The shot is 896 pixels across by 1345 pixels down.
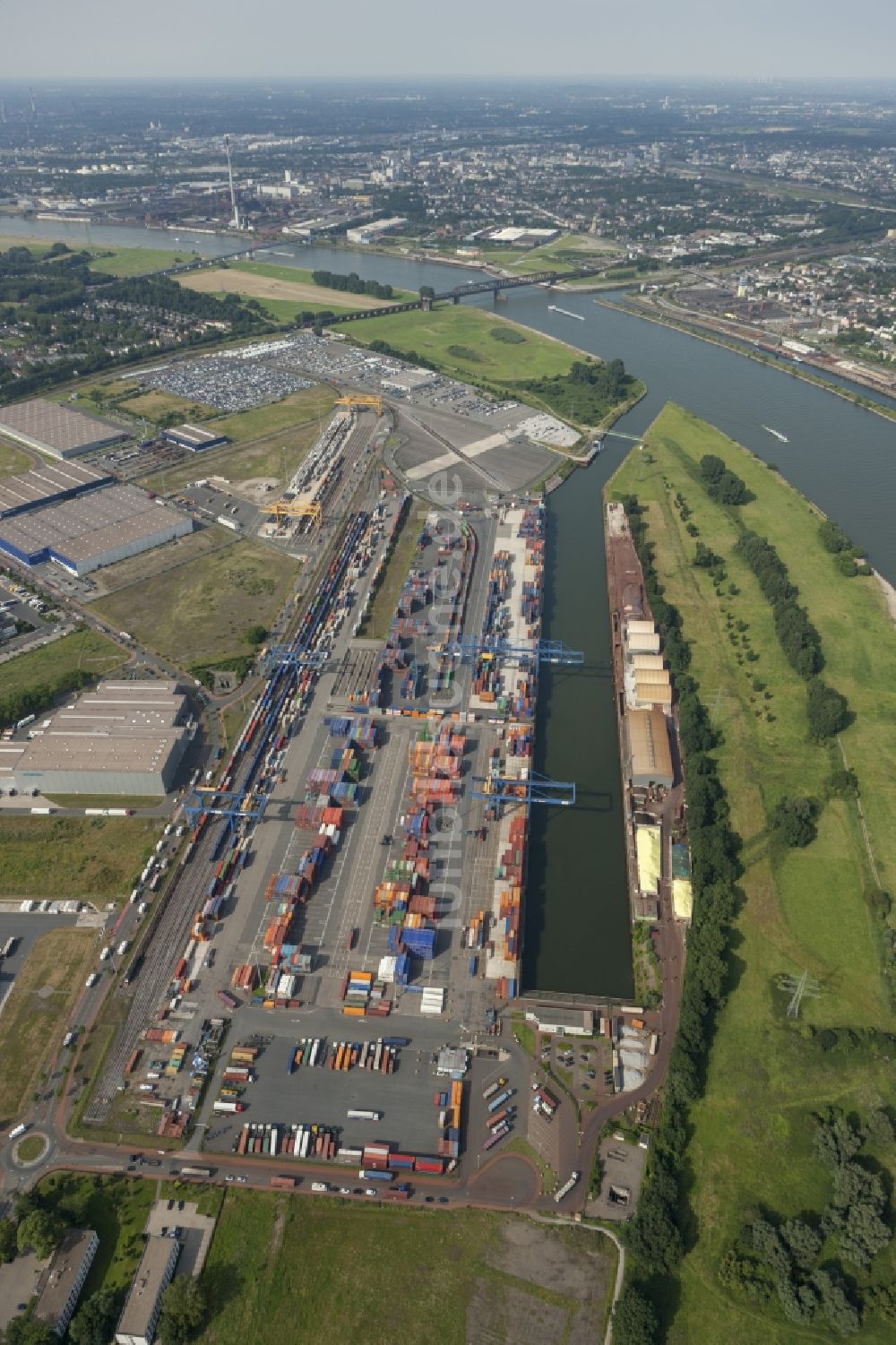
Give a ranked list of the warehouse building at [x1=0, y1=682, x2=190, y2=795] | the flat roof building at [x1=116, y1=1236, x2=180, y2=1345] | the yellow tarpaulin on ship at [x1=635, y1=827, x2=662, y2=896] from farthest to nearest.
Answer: the warehouse building at [x1=0, y1=682, x2=190, y2=795]
the yellow tarpaulin on ship at [x1=635, y1=827, x2=662, y2=896]
the flat roof building at [x1=116, y1=1236, x2=180, y2=1345]

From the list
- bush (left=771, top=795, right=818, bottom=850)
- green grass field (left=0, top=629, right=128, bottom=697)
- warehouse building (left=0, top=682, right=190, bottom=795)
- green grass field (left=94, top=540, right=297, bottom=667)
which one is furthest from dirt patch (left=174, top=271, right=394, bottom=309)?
bush (left=771, top=795, right=818, bottom=850)

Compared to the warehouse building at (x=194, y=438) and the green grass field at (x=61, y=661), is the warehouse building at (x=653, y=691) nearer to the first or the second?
the green grass field at (x=61, y=661)

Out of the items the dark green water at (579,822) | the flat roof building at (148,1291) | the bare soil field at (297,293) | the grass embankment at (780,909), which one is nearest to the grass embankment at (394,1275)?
the flat roof building at (148,1291)

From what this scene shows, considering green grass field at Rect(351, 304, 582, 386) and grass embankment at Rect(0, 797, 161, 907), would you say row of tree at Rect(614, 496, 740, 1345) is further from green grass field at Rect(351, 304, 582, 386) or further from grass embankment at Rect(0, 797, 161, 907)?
green grass field at Rect(351, 304, 582, 386)

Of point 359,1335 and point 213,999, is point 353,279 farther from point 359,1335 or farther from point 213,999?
point 359,1335

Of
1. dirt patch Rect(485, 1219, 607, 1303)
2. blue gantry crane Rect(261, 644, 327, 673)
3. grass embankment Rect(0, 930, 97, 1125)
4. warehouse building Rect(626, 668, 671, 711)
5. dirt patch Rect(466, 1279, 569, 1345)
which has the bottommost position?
dirt patch Rect(466, 1279, 569, 1345)

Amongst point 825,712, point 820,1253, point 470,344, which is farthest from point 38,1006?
point 470,344

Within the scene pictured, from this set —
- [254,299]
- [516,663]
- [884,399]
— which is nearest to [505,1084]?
[516,663]

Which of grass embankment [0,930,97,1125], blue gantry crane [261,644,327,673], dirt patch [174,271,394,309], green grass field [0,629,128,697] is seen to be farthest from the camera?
dirt patch [174,271,394,309]
